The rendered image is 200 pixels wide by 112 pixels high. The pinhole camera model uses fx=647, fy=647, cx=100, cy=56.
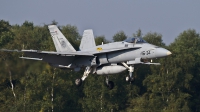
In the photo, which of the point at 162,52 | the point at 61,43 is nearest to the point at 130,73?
the point at 162,52

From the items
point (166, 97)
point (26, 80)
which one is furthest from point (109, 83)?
point (166, 97)

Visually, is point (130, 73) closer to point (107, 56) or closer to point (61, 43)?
point (107, 56)

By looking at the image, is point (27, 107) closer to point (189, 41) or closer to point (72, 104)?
point (72, 104)

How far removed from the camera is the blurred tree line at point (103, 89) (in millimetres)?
50531

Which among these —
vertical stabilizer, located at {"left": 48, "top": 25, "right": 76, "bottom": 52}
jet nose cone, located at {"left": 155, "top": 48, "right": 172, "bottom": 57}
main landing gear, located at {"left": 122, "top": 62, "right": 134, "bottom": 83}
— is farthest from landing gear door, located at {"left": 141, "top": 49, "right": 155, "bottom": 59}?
vertical stabilizer, located at {"left": 48, "top": 25, "right": 76, "bottom": 52}

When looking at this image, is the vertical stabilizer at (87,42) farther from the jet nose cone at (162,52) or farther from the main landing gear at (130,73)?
the jet nose cone at (162,52)

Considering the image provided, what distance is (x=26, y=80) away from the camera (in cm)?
4997

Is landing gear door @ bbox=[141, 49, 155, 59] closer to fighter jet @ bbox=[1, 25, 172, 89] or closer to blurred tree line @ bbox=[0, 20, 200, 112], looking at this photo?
fighter jet @ bbox=[1, 25, 172, 89]

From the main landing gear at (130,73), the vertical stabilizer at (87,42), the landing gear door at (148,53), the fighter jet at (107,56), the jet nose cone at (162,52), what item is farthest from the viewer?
the vertical stabilizer at (87,42)

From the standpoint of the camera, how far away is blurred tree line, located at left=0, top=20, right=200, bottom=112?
50.5m

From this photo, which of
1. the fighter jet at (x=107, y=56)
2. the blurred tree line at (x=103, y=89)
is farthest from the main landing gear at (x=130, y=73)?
the blurred tree line at (x=103, y=89)

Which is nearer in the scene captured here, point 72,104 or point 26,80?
point 26,80

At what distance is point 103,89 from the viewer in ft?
171

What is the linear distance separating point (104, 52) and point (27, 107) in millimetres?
18281
